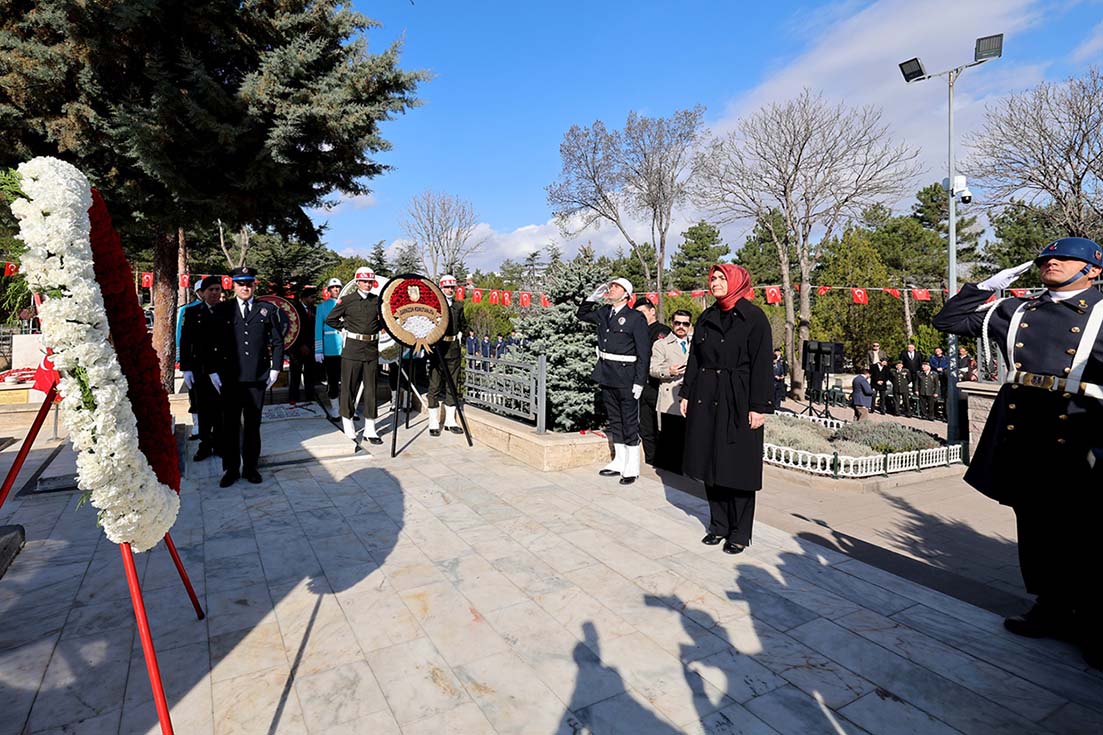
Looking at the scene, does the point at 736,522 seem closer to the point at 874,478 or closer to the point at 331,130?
the point at 874,478

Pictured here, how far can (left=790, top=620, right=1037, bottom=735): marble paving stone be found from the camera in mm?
2289

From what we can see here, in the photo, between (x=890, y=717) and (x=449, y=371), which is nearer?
(x=890, y=717)

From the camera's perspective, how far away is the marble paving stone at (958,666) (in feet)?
7.89

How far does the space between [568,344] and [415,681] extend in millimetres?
4978

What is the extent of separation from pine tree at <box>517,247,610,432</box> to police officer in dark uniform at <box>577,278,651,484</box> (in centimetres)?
100

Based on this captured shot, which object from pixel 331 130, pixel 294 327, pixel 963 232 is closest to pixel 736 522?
pixel 294 327

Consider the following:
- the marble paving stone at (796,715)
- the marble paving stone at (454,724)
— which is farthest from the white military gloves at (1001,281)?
the marble paving stone at (454,724)

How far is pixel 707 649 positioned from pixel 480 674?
1114mm

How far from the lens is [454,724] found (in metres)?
2.25

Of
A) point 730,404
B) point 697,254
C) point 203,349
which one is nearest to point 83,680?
point 203,349

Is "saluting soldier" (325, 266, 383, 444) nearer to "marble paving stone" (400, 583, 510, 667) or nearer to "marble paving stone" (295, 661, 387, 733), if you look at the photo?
"marble paving stone" (400, 583, 510, 667)

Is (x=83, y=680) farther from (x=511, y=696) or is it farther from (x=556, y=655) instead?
(x=556, y=655)

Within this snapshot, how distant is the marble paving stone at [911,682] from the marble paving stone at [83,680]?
3.21 meters

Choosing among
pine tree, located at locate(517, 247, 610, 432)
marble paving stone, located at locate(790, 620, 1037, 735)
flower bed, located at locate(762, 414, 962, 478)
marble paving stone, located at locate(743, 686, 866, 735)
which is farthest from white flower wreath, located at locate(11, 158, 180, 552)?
flower bed, located at locate(762, 414, 962, 478)
